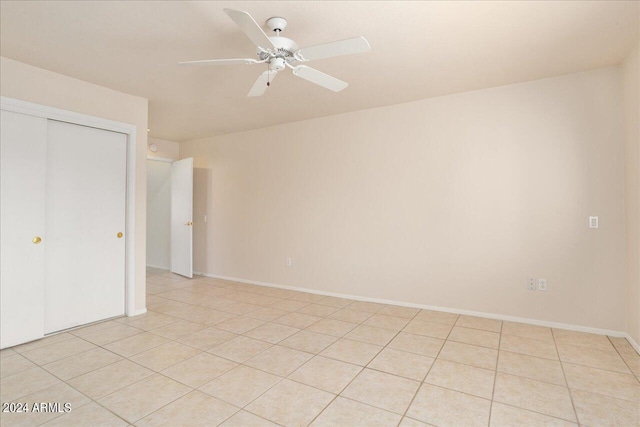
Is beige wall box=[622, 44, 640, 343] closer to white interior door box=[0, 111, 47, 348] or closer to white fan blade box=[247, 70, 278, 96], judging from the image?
white fan blade box=[247, 70, 278, 96]

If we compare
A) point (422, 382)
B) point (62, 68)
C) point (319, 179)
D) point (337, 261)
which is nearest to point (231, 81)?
point (62, 68)

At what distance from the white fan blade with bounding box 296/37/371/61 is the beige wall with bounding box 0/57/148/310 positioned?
2461mm

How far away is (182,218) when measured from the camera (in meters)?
5.63

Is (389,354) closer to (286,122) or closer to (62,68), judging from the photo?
(286,122)

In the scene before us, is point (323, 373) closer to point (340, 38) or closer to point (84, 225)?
point (340, 38)

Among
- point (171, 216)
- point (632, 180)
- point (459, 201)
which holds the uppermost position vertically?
point (632, 180)

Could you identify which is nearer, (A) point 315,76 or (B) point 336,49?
(B) point 336,49

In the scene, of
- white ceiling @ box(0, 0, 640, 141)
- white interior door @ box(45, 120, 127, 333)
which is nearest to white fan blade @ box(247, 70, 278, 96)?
white ceiling @ box(0, 0, 640, 141)

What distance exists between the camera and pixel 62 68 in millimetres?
2914

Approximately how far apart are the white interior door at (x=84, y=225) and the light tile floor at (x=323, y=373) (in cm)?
27

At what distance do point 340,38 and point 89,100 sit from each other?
267cm

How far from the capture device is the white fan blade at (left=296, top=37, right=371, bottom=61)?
6.18ft

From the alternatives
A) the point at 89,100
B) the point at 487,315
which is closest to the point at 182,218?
the point at 89,100

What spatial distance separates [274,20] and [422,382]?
2665 millimetres
